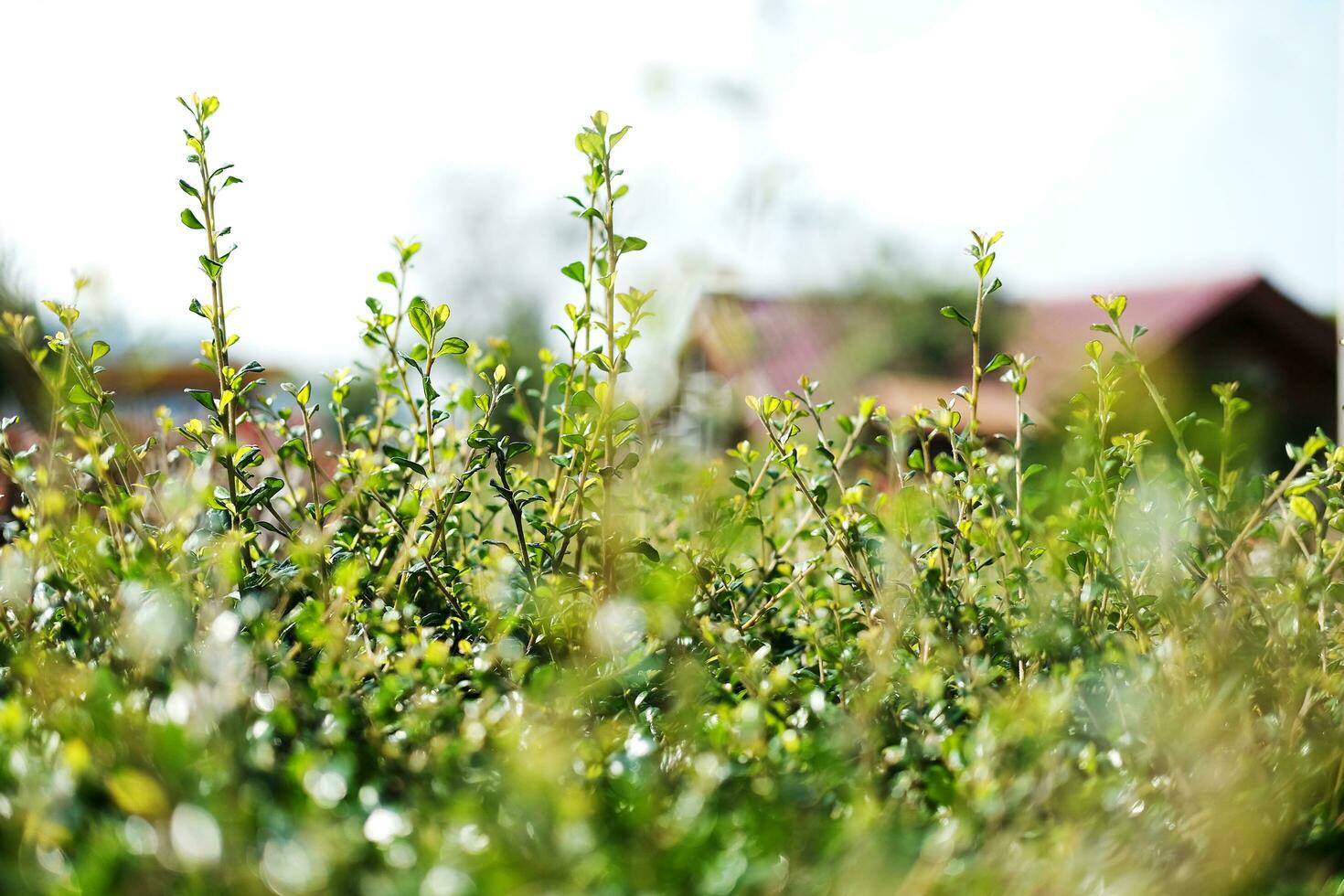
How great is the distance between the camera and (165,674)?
4.53 feet

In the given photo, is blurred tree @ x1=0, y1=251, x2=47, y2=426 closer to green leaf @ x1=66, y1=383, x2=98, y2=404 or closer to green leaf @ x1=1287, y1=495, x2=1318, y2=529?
green leaf @ x1=66, y1=383, x2=98, y2=404

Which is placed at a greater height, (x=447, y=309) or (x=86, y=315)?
(x=86, y=315)

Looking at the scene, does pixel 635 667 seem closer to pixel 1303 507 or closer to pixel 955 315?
pixel 955 315

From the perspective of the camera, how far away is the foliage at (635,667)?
42.9 inches

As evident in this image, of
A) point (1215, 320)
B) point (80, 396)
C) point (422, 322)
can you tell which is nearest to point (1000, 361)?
point (422, 322)

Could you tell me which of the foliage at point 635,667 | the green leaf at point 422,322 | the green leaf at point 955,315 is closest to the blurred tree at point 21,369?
the foliage at point 635,667

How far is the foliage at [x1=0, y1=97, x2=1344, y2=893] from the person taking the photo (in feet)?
3.58

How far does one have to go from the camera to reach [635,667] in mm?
1679

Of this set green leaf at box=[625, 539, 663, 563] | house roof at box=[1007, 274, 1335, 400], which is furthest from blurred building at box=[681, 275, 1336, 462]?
green leaf at box=[625, 539, 663, 563]

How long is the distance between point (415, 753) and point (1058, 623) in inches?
40.0

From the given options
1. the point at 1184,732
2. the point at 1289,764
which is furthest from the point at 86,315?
the point at 1289,764

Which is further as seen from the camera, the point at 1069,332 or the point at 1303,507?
the point at 1069,332

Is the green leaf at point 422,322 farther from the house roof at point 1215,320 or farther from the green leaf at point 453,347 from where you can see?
the house roof at point 1215,320

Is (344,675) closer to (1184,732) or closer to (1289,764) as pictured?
(1184,732)
